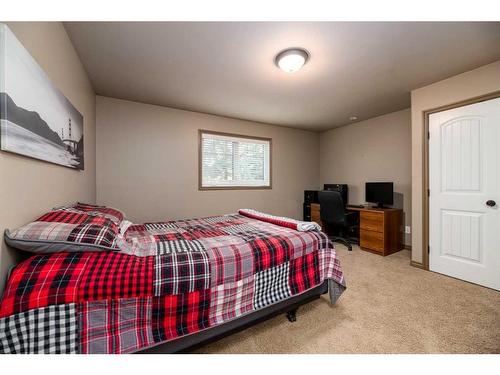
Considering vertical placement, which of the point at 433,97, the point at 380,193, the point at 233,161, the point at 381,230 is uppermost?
the point at 433,97

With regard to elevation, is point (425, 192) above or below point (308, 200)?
above

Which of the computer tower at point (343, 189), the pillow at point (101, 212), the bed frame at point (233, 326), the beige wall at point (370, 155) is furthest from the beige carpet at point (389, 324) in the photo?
the computer tower at point (343, 189)

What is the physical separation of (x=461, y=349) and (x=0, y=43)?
3.06 m

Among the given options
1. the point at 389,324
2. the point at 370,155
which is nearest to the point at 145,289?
the point at 389,324

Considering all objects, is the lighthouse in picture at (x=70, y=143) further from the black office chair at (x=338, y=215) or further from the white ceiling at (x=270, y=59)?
the black office chair at (x=338, y=215)

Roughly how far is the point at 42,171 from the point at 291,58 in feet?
6.86

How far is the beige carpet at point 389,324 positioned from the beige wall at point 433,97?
2.38 ft

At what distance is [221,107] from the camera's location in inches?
127

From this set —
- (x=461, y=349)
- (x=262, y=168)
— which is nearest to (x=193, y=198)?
(x=262, y=168)

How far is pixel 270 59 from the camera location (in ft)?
6.40

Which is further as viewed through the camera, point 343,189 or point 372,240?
point 343,189

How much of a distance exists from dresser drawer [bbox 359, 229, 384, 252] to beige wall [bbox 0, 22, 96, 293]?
3.86 m

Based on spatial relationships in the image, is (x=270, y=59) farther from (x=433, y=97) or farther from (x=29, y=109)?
(x=433, y=97)
